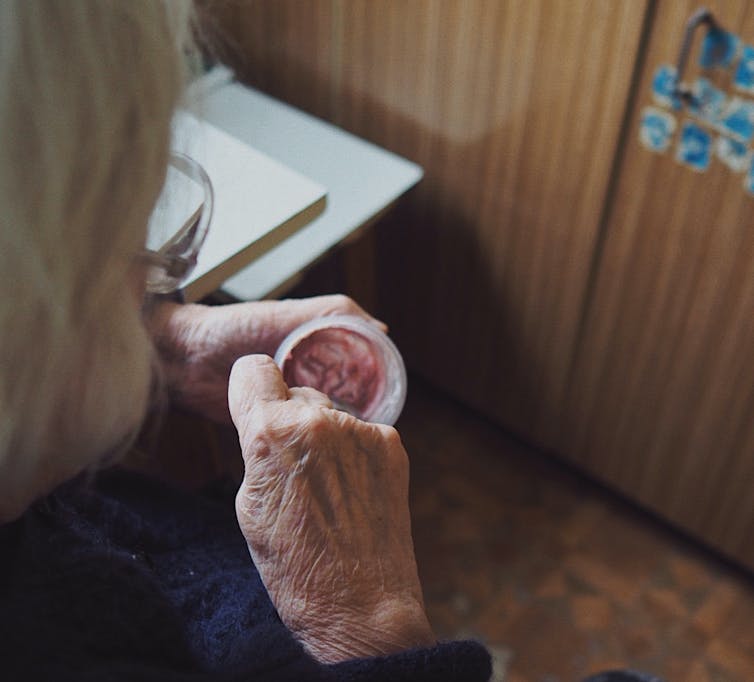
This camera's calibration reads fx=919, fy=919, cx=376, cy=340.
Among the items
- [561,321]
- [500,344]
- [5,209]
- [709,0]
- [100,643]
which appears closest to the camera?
[5,209]

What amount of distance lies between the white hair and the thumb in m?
0.10

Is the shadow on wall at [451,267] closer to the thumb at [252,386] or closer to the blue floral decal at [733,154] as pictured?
the blue floral decal at [733,154]

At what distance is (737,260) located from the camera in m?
1.05

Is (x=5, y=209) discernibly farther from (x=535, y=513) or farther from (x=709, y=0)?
(x=535, y=513)

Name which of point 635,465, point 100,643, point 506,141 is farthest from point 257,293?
point 635,465

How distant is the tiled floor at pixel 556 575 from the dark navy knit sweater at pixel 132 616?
623 millimetres

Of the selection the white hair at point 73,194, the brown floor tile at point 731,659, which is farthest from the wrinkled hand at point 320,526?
the brown floor tile at point 731,659

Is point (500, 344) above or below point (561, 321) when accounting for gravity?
below

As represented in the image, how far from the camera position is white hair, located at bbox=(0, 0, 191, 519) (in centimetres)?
48

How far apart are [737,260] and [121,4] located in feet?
2.57

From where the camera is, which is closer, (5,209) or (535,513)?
(5,209)

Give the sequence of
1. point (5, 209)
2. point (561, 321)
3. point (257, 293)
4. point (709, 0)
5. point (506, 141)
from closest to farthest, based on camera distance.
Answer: point (5, 209) → point (709, 0) → point (257, 293) → point (506, 141) → point (561, 321)

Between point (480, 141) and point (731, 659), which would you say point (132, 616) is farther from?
point (731, 659)

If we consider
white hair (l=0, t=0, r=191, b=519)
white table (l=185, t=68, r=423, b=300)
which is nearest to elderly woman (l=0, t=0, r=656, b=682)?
white hair (l=0, t=0, r=191, b=519)
